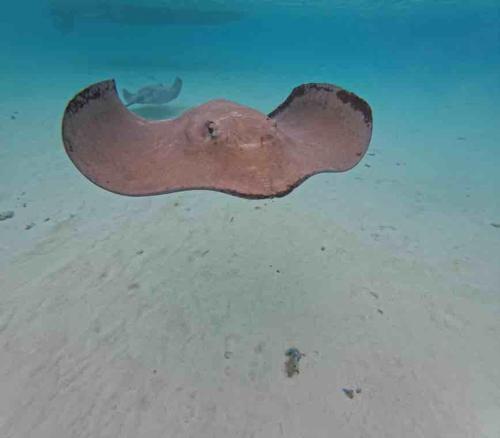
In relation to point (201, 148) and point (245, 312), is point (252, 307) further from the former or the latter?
point (201, 148)

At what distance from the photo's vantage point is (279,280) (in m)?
4.83

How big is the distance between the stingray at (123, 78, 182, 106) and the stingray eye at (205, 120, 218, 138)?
1004 cm

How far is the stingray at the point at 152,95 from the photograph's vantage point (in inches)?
461

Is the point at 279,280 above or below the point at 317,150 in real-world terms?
below

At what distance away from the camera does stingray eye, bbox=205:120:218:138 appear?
2.51m

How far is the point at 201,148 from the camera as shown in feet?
8.18

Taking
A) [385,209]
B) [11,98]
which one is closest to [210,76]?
[11,98]

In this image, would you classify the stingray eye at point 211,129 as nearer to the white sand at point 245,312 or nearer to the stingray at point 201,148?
the stingray at point 201,148

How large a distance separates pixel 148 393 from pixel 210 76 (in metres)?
21.6

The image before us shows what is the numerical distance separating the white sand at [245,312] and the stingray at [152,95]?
4.97 m

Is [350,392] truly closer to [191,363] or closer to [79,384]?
[191,363]

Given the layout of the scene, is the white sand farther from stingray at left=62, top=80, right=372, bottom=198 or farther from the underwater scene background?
stingray at left=62, top=80, right=372, bottom=198

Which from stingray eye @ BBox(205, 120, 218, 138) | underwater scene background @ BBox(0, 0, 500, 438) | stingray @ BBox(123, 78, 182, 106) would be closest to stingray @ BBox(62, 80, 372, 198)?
stingray eye @ BBox(205, 120, 218, 138)

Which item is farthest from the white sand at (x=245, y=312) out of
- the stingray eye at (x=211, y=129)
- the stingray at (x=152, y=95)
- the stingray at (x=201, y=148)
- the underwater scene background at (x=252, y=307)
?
the stingray at (x=152, y=95)
